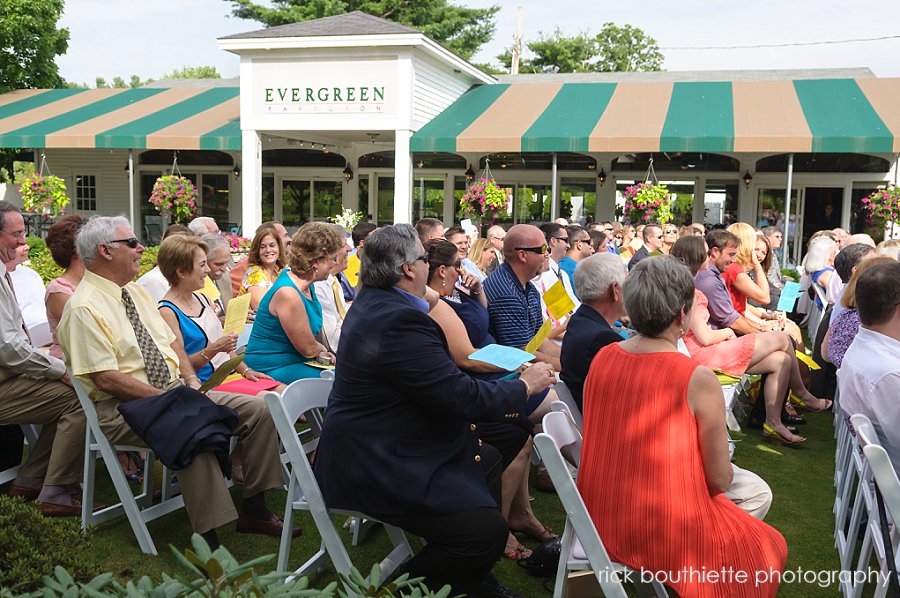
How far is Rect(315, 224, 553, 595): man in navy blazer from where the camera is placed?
2.83 meters

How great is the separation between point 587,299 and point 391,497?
159cm

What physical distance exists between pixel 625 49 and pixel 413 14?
21.5 metres

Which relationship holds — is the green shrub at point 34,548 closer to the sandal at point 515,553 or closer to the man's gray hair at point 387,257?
the man's gray hair at point 387,257

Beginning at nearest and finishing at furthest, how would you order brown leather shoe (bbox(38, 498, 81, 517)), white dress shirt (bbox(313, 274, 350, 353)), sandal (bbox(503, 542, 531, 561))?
sandal (bbox(503, 542, 531, 561)), brown leather shoe (bbox(38, 498, 81, 517)), white dress shirt (bbox(313, 274, 350, 353))

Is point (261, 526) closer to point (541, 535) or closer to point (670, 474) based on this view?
point (541, 535)

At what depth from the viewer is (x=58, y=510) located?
13.4ft

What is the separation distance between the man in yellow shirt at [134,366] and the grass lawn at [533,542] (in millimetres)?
201

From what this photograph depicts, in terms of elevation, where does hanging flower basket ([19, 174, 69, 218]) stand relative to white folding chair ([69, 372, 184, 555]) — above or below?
above

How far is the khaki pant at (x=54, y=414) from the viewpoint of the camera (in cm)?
406

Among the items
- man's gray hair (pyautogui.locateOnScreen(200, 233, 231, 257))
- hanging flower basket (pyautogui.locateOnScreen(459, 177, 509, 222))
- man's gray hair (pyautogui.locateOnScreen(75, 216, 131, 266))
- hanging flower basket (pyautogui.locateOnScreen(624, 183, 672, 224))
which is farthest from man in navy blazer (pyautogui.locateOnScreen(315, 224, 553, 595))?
hanging flower basket (pyautogui.locateOnScreen(459, 177, 509, 222))

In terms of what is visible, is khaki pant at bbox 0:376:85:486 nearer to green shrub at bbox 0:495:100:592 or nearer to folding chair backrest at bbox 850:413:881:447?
green shrub at bbox 0:495:100:592

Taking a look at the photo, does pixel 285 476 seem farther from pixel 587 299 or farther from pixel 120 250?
pixel 587 299

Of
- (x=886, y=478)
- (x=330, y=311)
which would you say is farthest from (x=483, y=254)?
(x=886, y=478)

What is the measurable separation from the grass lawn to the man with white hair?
39.3 inches
